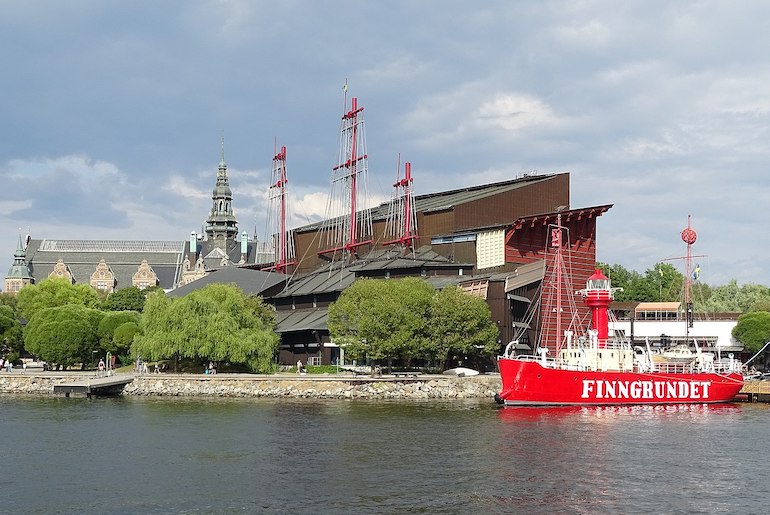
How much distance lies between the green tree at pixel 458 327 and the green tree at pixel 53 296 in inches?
3278

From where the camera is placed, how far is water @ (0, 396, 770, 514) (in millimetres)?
34344

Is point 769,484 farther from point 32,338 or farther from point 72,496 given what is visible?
point 32,338

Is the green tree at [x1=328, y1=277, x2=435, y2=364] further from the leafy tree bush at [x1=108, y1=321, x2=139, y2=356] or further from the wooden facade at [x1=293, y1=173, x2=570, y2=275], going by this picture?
the leafy tree bush at [x1=108, y1=321, x2=139, y2=356]

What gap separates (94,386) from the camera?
80812 mm

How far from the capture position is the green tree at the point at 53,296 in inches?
6004

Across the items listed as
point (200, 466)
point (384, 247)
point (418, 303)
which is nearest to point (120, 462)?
point (200, 466)

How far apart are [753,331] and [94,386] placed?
74222 mm

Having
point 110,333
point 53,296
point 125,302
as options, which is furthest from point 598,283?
point 53,296

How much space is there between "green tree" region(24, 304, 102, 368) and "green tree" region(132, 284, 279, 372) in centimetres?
1315

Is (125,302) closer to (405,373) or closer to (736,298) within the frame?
(405,373)

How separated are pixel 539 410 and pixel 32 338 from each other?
194 feet

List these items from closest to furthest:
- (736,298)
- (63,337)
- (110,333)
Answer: (63,337)
(110,333)
(736,298)

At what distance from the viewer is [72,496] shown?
3512 centimetres

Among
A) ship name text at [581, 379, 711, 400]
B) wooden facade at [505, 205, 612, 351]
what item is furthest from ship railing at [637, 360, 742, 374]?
wooden facade at [505, 205, 612, 351]
